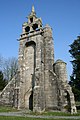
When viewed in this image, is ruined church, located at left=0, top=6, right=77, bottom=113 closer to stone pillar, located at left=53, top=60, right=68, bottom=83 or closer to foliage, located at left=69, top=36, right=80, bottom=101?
stone pillar, located at left=53, top=60, right=68, bottom=83

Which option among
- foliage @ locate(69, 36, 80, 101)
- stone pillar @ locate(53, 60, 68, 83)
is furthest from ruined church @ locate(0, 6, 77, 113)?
foliage @ locate(69, 36, 80, 101)

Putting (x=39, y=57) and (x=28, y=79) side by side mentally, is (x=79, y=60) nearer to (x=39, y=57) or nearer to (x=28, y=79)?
(x=39, y=57)

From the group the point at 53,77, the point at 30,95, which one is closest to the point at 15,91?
the point at 30,95

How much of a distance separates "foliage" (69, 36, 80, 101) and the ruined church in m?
3.53

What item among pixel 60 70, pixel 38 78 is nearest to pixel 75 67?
pixel 60 70

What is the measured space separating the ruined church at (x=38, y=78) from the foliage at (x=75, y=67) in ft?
11.6

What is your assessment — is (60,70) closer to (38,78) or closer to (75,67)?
(38,78)

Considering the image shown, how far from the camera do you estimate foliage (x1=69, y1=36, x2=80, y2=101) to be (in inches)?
952

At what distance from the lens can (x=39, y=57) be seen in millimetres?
21516

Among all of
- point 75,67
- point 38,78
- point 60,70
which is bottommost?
point 38,78

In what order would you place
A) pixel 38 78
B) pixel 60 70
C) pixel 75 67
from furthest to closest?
pixel 75 67 < pixel 60 70 < pixel 38 78

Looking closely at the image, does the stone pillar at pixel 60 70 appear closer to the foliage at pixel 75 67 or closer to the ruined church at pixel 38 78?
the ruined church at pixel 38 78

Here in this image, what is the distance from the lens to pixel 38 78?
20172 mm

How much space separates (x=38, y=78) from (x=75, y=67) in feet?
27.7
